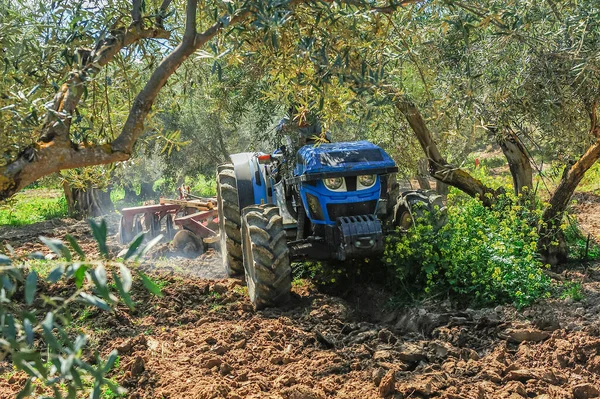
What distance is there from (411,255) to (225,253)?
8.73 ft

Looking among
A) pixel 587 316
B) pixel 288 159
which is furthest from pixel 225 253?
pixel 587 316

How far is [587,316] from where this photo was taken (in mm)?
4824

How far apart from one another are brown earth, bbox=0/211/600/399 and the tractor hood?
1276 mm

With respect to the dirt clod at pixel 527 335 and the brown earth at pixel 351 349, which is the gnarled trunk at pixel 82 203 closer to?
the brown earth at pixel 351 349

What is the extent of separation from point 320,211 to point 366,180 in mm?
556


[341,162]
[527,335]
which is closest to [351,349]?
[527,335]

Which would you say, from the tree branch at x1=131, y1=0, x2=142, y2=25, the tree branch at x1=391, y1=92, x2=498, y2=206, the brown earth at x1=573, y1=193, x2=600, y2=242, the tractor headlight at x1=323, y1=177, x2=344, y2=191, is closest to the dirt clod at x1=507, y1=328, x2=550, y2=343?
the tractor headlight at x1=323, y1=177, x2=344, y2=191

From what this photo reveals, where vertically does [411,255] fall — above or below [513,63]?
below

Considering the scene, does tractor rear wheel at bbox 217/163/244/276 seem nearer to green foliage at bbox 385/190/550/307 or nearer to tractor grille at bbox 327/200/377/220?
tractor grille at bbox 327/200/377/220

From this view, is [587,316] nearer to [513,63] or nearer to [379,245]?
[379,245]

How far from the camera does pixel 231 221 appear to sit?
7.23m

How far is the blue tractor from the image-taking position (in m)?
5.87

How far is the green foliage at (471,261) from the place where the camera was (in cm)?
555

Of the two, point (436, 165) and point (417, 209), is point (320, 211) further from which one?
point (436, 165)
